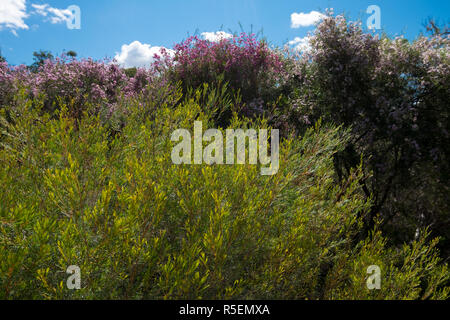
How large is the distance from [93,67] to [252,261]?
1114cm

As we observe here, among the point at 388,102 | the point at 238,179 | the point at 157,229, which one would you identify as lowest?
the point at 157,229

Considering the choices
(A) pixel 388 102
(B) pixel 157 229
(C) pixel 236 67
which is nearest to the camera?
(B) pixel 157 229

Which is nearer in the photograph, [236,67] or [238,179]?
[238,179]

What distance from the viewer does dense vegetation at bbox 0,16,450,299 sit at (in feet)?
6.89

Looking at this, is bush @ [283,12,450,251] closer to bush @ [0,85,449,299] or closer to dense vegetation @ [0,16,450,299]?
dense vegetation @ [0,16,450,299]

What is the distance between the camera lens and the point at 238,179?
260 cm

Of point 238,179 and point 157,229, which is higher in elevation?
point 238,179

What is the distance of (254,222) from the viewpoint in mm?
2391

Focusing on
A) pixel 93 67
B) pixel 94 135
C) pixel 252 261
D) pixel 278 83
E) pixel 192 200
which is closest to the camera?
pixel 192 200

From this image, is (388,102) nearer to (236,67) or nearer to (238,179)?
(236,67)

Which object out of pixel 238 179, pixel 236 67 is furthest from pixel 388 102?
pixel 238 179

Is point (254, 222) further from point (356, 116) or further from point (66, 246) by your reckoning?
point (356, 116)
